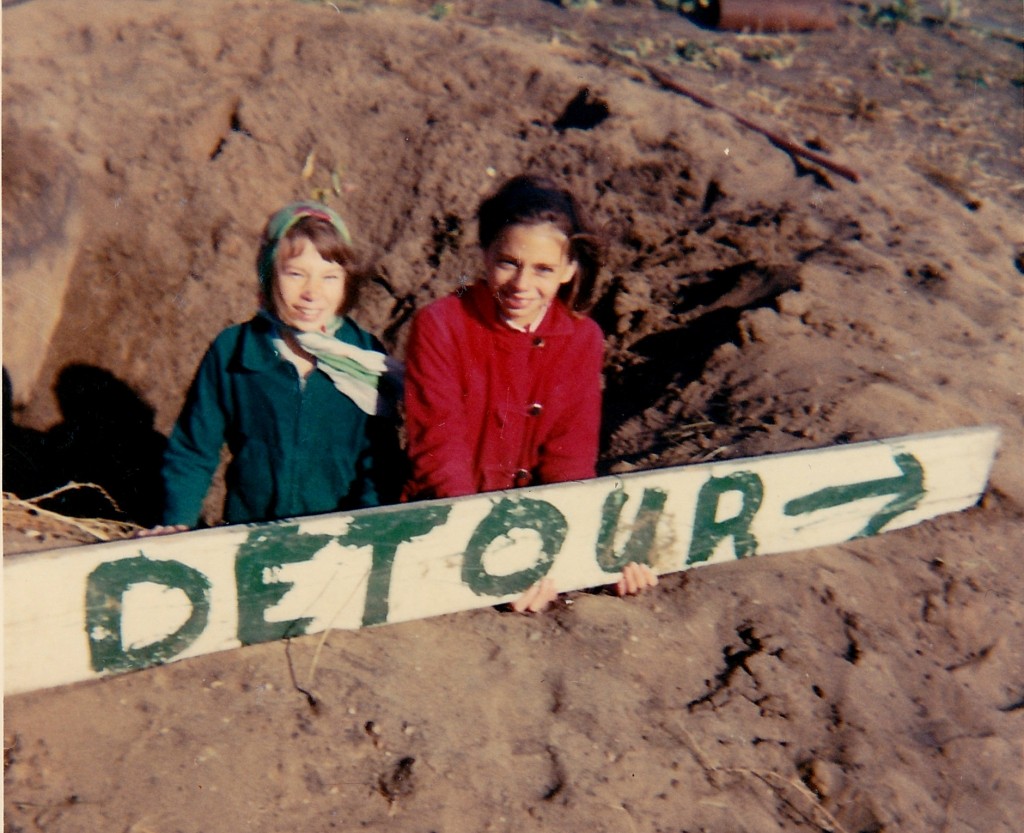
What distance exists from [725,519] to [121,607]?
→ 1.49 m

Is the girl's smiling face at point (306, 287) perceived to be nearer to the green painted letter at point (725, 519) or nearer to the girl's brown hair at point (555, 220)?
the girl's brown hair at point (555, 220)

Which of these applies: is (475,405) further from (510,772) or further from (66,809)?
(66,809)

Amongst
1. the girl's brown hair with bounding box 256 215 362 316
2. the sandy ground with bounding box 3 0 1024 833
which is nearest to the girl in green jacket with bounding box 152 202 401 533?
the girl's brown hair with bounding box 256 215 362 316

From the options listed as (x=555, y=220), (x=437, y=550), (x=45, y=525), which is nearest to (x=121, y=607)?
(x=437, y=550)

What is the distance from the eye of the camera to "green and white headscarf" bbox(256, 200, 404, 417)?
2.50 meters

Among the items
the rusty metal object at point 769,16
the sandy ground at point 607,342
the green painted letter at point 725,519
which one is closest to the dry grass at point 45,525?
the sandy ground at point 607,342

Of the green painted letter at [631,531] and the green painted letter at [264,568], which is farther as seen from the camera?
the green painted letter at [631,531]

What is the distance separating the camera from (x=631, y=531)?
2.50 meters

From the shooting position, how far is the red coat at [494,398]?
2521mm

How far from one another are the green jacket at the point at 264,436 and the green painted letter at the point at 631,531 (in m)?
0.69

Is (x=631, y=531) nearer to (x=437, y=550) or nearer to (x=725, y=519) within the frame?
(x=725, y=519)

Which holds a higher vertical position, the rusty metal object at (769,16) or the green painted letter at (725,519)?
the rusty metal object at (769,16)

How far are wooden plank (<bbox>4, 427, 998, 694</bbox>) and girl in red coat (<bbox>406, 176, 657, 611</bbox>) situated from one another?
0.15 meters

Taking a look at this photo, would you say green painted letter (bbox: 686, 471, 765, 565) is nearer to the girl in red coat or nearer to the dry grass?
Answer: the girl in red coat
